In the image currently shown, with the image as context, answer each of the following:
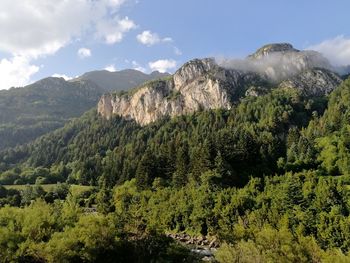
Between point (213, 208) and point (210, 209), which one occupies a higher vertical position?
point (213, 208)

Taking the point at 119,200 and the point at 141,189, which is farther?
the point at 141,189

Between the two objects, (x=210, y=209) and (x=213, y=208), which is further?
(x=213, y=208)

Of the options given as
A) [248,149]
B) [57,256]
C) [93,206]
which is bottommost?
[93,206]

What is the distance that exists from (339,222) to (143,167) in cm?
8574

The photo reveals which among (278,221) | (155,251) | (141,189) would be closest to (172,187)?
(141,189)

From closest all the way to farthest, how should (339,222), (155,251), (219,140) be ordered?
(155,251), (339,222), (219,140)

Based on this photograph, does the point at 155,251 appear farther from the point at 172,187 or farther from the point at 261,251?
the point at 172,187

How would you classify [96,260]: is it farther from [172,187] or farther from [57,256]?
[172,187]

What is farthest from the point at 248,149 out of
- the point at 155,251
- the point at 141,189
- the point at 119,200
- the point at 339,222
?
the point at 155,251

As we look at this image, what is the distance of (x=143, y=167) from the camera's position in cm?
16738

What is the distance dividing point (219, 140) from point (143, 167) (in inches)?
1339

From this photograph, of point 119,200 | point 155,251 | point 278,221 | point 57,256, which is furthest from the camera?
point 119,200

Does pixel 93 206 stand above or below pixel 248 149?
below

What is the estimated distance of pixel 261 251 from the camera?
206ft
